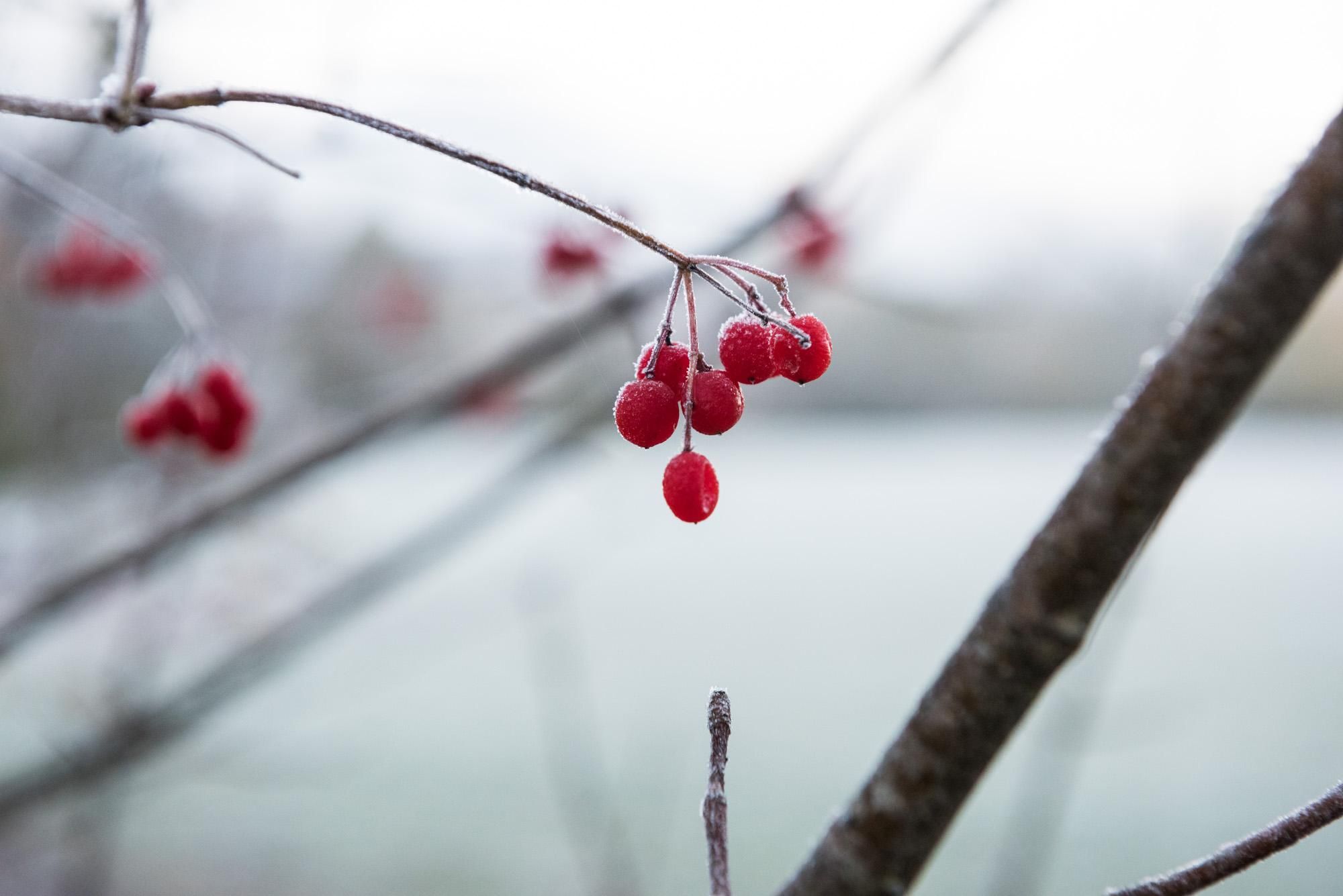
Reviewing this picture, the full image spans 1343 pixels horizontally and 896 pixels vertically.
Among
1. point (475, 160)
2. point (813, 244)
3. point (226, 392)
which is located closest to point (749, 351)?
point (475, 160)

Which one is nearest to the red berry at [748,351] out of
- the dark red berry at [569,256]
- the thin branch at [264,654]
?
the thin branch at [264,654]

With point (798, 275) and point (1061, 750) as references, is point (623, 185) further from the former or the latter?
point (1061, 750)

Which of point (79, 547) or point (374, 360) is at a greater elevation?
point (374, 360)

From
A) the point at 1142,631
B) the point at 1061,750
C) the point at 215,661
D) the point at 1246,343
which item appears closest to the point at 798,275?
the point at 1061,750

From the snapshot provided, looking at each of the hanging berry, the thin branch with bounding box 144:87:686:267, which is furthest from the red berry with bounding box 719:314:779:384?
the thin branch with bounding box 144:87:686:267

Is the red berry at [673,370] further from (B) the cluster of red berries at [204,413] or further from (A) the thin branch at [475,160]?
(B) the cluster of red berries at [204,413]

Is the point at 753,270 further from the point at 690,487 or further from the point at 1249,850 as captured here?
the point at 1249,850
